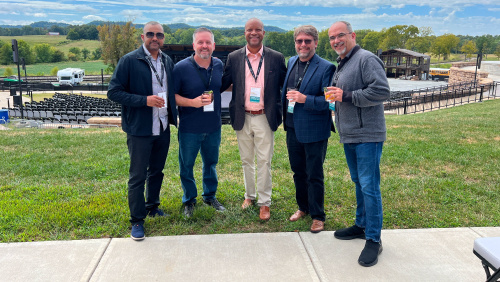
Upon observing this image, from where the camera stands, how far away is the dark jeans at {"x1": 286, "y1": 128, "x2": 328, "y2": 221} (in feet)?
12.6

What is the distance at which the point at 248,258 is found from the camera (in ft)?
10.9

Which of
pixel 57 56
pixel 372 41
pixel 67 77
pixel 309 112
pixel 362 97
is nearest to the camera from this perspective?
pixel 362 97

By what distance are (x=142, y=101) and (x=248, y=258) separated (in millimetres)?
1770

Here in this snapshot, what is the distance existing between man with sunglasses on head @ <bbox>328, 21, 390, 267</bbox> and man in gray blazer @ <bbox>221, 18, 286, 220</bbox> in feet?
2.68

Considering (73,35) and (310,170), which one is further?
(73,35)

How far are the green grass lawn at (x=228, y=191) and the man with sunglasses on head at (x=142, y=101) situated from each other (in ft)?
1.57

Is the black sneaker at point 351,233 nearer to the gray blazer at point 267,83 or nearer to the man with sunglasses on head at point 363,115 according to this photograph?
the man with sunglasses on head at point 363,115

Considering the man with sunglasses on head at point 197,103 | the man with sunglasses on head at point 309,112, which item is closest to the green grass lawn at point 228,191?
the man with sunglasses on head at point 309,112

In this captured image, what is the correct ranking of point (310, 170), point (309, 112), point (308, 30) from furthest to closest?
point (310, 170)
point (309, 112)
point (308, 30)

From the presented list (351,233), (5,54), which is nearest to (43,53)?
(5,54)

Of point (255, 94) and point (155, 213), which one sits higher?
point (255, 94)

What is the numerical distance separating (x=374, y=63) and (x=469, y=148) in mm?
5243

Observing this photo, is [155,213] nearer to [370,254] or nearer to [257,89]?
[257,89]

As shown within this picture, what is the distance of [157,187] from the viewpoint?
13.8 ft
